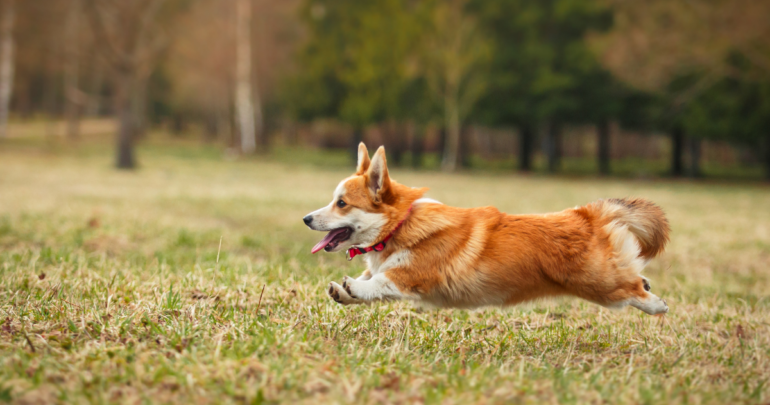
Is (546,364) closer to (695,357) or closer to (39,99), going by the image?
(695,357)

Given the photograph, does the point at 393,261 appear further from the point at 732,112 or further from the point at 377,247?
the point at 732,112

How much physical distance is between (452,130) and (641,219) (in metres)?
23.5

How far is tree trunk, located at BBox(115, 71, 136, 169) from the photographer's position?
18391 millimetres

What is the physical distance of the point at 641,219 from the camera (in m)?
3.57

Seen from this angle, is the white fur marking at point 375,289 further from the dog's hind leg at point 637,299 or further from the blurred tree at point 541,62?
the blurred tree at point 541,62

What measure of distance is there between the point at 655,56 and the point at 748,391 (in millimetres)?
19604

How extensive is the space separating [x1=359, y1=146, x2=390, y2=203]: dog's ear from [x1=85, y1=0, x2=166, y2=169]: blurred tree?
1723cm

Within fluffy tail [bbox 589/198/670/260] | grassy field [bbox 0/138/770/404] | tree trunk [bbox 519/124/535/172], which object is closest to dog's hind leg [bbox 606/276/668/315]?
grassy field [bbox 0/138/770/404]

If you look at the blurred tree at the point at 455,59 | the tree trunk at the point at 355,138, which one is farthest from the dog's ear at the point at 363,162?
the tree trunk at the point at 355,138

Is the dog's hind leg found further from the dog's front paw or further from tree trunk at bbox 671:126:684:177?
tree trunk at bbox 671:126:684:177

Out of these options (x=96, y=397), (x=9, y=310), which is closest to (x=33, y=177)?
(x=9, y=310)

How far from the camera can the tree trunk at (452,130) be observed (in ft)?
84.5

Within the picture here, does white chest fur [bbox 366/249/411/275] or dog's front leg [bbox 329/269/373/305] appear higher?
white chest fur [bbox 366/249/411/275]

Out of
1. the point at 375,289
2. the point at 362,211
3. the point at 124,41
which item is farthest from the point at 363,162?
the point at 124,41
